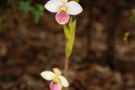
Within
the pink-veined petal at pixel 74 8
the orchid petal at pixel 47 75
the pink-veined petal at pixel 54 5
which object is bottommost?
the orchid petal at pixel 47 75

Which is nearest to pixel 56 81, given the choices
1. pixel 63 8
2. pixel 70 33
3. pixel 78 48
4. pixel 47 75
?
pixel 47 75

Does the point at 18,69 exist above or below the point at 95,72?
below

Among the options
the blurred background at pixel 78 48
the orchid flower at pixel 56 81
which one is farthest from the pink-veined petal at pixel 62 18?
the blurred background at pixel 78 48

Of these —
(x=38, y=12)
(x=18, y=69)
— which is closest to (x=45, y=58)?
(x=18, y=69)

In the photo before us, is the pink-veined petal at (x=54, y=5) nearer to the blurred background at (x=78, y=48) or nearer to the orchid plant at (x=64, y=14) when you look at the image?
the orchid plant at (x=64, y=14)

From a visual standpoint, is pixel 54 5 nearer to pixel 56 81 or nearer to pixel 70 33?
pixel 70 33

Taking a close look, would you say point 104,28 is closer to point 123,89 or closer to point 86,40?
point 86,40

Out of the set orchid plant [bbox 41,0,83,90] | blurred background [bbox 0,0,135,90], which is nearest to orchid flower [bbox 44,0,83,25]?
orchid plant [bbox 41,0,83,90]

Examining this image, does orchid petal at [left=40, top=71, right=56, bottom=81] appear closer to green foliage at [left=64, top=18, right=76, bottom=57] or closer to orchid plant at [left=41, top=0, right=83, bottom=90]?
orchid plant at [left=41, top=0, right=83, bottom=90]
